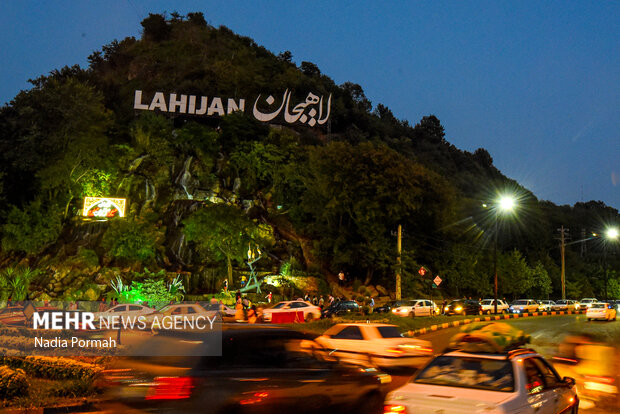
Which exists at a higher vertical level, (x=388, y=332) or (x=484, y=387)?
(x=484, y=387)

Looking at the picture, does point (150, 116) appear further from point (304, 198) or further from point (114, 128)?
point (304, 198)

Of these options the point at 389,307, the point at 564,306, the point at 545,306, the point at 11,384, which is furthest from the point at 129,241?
the point at 564,306

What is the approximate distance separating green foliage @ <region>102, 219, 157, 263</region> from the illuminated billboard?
92 cm

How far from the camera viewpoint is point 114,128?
2335 inches

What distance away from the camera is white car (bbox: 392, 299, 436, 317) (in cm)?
3725

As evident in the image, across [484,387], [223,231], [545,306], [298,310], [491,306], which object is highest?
[223,231]

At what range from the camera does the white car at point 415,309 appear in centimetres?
3725

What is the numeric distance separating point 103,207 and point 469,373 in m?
48.0

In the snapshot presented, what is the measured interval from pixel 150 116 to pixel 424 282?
110 ft

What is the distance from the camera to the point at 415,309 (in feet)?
125

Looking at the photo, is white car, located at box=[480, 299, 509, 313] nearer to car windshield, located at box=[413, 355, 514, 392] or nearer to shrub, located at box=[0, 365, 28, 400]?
shrub, located at box=[0, 365, 28, 400]

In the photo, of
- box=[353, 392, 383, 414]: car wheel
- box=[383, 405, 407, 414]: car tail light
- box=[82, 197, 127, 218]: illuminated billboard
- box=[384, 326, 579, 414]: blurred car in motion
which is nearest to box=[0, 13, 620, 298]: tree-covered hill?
box=[82, 197, 127, 218]: illuminated billboard

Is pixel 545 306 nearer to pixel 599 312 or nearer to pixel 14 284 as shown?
pixel 599 312

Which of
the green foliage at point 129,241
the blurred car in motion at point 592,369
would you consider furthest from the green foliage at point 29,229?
the blurred car in motion at point 592,369
